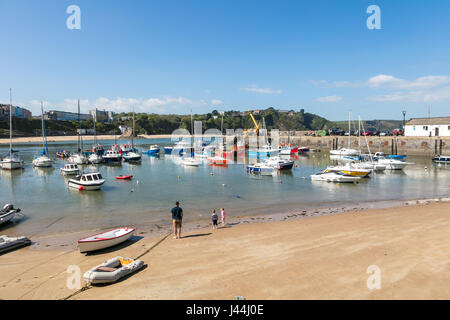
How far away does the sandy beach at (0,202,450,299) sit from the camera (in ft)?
30.9

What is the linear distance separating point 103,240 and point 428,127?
82.0 metres

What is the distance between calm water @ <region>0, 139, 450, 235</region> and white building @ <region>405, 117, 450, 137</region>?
3029cm

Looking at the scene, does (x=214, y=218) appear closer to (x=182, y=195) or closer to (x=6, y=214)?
(x=182, y=195)

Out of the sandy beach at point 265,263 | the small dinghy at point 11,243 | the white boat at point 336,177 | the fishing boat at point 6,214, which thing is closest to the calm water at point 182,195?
the fishing boat at point 6,214

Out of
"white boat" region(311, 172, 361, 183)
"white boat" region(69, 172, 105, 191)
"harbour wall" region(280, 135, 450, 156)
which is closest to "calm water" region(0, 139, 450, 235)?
"white boat" region(69, 172, 105, 191)

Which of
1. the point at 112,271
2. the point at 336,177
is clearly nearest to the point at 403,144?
the point at 336,177

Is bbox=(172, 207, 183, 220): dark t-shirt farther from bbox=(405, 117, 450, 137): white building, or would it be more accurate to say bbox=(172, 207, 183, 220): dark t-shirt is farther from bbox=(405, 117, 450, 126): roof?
bbox=(405, 117, 450, 126): roof

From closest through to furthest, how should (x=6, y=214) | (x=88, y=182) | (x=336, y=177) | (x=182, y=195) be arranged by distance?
(x=6, y=214), (x=182, y=195), (x=88, y=182), (x=336, y=177)

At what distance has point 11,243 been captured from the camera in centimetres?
1552

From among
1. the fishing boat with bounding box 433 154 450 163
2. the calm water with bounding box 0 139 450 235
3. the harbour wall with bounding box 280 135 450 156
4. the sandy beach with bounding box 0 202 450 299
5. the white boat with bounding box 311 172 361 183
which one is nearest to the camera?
the sandy beach with bounding box 0 202 450 299

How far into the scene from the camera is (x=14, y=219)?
21922 mm
